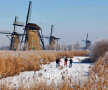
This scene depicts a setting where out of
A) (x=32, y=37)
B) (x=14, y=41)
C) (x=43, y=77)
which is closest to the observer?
(x=43, y=77)

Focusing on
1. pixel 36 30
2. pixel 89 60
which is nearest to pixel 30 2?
pixel 36 30

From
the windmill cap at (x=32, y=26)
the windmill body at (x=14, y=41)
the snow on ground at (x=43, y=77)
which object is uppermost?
the windmill cap at (x=32, y=26)

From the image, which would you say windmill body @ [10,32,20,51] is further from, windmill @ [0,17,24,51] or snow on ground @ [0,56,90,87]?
snow on ground @ [0,56,90,87]

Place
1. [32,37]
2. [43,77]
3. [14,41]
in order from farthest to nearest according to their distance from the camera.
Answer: [14,41] → [32,37] → [43,77]

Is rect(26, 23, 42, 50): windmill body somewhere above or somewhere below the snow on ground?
above

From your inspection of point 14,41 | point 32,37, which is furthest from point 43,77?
point 14,41

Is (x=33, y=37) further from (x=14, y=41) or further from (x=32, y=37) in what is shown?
(x=14, y=41)

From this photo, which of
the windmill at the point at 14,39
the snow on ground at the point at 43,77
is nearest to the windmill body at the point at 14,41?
the windmill at the point at 14,39

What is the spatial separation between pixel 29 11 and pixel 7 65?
24709 millimetres

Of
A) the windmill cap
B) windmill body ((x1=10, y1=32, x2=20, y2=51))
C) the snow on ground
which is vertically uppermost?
the windmill cap

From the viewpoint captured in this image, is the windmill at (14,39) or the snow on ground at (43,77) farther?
the windmill at (14,39)

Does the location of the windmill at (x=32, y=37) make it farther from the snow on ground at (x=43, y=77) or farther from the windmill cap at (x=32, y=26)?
the snow on ground at (x=43, y=77)

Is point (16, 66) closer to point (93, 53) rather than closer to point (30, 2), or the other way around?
point (93, 53)

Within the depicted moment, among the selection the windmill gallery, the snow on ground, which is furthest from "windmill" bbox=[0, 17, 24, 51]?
the snow on ground
